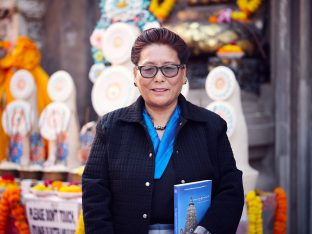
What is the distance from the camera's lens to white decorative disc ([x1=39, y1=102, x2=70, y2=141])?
4484 millimetres

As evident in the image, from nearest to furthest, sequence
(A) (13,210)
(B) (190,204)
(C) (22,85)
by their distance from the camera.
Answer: (B) (190,204) → (A) (13,210) → (C) (22,85)

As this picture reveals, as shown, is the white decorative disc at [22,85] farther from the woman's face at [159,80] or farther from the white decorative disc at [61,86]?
the woman's face at [159,80]

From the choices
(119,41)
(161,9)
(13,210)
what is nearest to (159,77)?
(119,41)

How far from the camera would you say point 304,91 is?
4480mm

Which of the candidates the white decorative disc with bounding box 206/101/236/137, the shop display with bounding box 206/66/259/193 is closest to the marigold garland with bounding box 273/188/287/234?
the shop display with bounding box 206/66/259/193

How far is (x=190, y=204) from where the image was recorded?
228 centimetres

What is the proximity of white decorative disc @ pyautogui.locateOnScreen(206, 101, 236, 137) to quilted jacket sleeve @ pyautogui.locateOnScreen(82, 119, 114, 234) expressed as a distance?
5.24 ft

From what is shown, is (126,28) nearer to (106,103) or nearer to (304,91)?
(106,103)

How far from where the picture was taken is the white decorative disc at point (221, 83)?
3.93 metres

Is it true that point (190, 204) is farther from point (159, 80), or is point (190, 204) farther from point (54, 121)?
point (54, 121)

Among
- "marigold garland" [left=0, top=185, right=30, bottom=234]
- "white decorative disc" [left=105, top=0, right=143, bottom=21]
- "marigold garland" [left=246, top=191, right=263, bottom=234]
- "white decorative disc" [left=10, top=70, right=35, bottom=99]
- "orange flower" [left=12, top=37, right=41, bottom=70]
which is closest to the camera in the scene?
"marigold garland" [left=246, top=191, right=263, bottom=234]

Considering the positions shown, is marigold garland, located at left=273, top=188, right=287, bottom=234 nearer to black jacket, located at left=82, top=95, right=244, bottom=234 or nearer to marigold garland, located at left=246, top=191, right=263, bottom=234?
marigold garland, located at left=246, top=191, right=263, bottom=234

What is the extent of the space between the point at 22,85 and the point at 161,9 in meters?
1.65

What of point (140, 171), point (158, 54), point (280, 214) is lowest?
point (280, 214)
